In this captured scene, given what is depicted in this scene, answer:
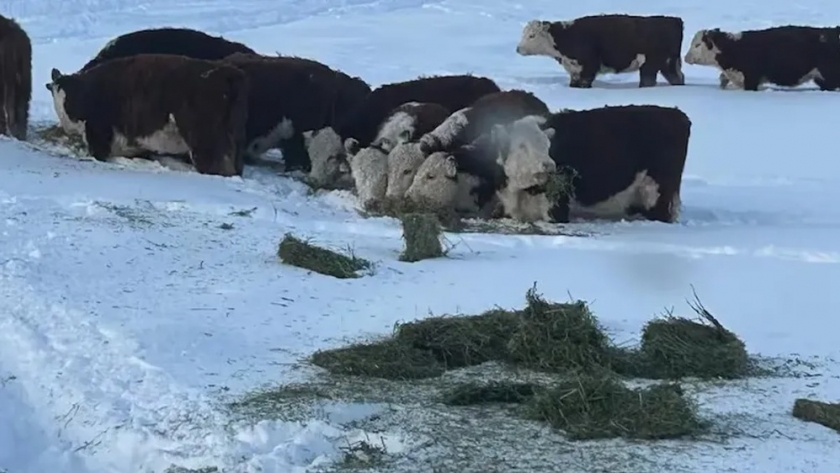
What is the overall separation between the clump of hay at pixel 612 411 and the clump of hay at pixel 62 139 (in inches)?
371

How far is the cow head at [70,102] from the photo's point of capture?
49.3 feet

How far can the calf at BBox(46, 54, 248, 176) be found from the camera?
1438cm

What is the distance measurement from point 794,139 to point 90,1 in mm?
22436

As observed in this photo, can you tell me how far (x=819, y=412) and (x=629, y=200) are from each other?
692 centimetres

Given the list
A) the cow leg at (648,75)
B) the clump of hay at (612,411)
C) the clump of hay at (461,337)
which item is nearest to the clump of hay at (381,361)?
the clump of hay at (461,337)

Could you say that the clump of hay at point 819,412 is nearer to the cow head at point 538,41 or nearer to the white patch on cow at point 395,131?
the white patch on cow at point 395,131

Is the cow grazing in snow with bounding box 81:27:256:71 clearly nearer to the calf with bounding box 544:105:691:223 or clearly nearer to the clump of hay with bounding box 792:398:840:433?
the calf with bounding box 544:105:691:223

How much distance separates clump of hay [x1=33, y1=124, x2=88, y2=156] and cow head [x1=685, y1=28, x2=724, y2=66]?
43.4 feet

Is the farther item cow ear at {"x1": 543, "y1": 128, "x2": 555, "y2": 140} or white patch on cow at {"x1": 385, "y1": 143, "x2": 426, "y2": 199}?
white patch on cow at {"x1": 385, "y1": 143, "x2": 426, "y2": 199}

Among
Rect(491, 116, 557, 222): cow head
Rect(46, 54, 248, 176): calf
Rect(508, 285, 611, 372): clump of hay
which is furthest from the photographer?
Rect(46, 54, 248, 176): calf

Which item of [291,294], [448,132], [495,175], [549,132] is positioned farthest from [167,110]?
[291,294]

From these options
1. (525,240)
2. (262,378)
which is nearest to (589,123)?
(525,240)

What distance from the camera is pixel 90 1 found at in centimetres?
A: 3594

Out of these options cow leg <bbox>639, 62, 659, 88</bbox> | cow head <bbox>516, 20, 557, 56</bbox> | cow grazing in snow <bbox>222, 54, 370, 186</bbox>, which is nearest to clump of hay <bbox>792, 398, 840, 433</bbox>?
cow grazing in snow <bbox>222, 54, 370, 186</bbox>
